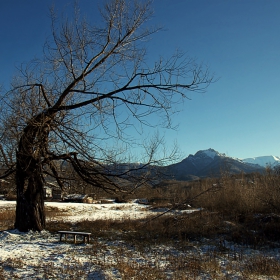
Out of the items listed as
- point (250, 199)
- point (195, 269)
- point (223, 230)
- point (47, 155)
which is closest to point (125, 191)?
point (47, 155)

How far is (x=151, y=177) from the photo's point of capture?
9875mm

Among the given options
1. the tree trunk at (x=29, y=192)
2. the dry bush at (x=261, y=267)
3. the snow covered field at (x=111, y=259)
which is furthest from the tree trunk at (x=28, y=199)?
the dry bush at (x=261, y=267)

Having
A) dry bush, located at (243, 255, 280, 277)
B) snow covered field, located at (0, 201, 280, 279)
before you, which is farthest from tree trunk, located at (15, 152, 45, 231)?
dry bush, located at (243, 255, 280, 277)

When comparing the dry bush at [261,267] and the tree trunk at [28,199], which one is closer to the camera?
the dry bush at [261,267]

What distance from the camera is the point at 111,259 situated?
752cm

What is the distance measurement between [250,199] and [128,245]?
11754mm

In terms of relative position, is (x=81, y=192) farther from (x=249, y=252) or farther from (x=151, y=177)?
(x=249, y=252)

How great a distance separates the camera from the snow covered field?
604 centimetres

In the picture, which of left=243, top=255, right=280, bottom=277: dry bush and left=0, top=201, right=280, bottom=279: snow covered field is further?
left=243, top=255, right=280, bottom=277: dry bush

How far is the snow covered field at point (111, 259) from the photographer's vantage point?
6.04 metres

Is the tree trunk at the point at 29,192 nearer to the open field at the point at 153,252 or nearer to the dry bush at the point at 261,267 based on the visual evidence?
the open field at the point at 153,252

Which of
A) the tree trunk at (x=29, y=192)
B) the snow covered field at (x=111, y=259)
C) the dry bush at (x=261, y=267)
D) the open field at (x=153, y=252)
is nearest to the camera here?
the snow covered field at (x=111, y=259)

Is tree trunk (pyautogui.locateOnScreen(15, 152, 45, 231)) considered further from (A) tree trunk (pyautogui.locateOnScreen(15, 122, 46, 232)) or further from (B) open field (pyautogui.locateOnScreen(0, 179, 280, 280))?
(B) open field (pyautogui.locateOnScreen(0, 179, 280, 280))

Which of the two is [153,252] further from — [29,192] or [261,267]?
[29,192]
